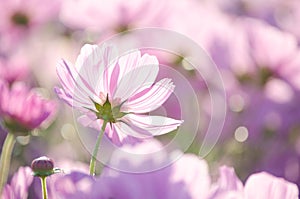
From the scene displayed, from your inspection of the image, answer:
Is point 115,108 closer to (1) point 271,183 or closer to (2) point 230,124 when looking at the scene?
(1) point 271,183

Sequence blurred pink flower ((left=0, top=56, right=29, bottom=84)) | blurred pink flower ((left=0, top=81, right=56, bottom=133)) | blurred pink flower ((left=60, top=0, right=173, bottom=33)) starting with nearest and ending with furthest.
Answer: blurred pink flower ((left=0, top=81, right=56, bottom=133)) → blurred pink flower ((left=0, top=56, right=29, bottom=84)) → blurred pink flower ((left=60, top=0, right=173, bottom=33))

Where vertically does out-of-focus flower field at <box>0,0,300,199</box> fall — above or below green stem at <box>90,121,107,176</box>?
above

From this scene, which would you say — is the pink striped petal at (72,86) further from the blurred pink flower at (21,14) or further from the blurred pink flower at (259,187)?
the blurred pink flower at (21,14)

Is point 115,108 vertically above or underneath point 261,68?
underneath

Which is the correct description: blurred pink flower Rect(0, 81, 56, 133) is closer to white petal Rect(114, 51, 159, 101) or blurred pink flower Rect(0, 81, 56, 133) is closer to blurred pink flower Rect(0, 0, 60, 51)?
white petal Rect(114, 51, 159, 101)

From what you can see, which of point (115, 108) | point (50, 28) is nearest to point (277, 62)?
point (50, 28)

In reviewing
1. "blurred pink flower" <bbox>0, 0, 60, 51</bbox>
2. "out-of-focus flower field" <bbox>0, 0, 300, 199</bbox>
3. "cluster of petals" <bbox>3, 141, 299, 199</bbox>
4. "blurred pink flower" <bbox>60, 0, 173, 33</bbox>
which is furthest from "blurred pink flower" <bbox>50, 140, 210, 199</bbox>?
"blurred pink flower" <bbox>0, 0, 60, 51</bbox>

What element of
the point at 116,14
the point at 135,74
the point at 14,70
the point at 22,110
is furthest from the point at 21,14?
the point at 135,74

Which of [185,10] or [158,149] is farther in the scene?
[185,10]
